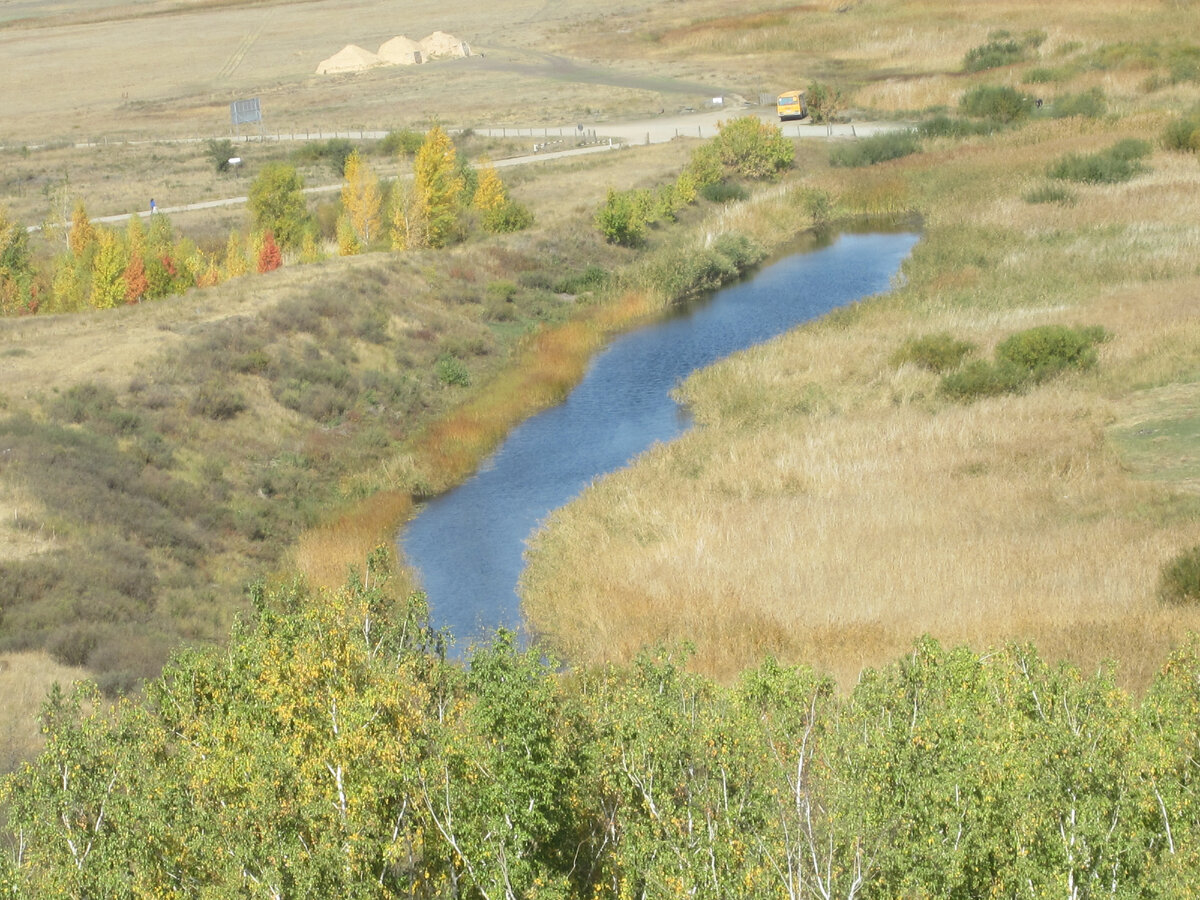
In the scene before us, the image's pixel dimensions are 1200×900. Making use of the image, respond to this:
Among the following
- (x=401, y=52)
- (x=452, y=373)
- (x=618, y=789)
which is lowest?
(x=452, y=373)

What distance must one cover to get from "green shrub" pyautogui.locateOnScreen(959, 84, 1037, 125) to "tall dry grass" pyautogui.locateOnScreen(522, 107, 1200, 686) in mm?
26767

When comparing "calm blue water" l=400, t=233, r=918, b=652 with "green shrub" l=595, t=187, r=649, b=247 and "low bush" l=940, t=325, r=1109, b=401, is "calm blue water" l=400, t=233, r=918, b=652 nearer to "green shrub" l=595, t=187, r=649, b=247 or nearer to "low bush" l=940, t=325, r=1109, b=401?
Answer: "green shrub" l=595, t=187, r=649, b=247

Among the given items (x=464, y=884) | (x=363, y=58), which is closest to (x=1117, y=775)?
(x=464, y=884)

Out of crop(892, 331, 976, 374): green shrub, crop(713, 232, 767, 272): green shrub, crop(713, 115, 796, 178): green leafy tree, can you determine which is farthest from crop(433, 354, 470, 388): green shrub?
crop(713, 115, 796, 178): green leafy tree

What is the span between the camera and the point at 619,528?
74.1 ft

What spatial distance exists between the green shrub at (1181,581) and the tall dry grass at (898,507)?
0.29 metres

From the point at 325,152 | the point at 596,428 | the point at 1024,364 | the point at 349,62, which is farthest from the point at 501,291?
the point at 349,62

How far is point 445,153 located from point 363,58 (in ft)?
246

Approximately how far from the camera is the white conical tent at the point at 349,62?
115 metres

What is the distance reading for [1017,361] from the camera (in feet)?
92.6

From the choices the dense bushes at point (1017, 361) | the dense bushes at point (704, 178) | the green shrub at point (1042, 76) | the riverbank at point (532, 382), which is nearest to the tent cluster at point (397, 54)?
the green shrub at point (1042, 76)

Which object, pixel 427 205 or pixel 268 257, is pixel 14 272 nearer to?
pixel 268 257

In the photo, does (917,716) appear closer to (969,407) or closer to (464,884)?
(464,884)

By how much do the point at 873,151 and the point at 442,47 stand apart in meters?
69.1
